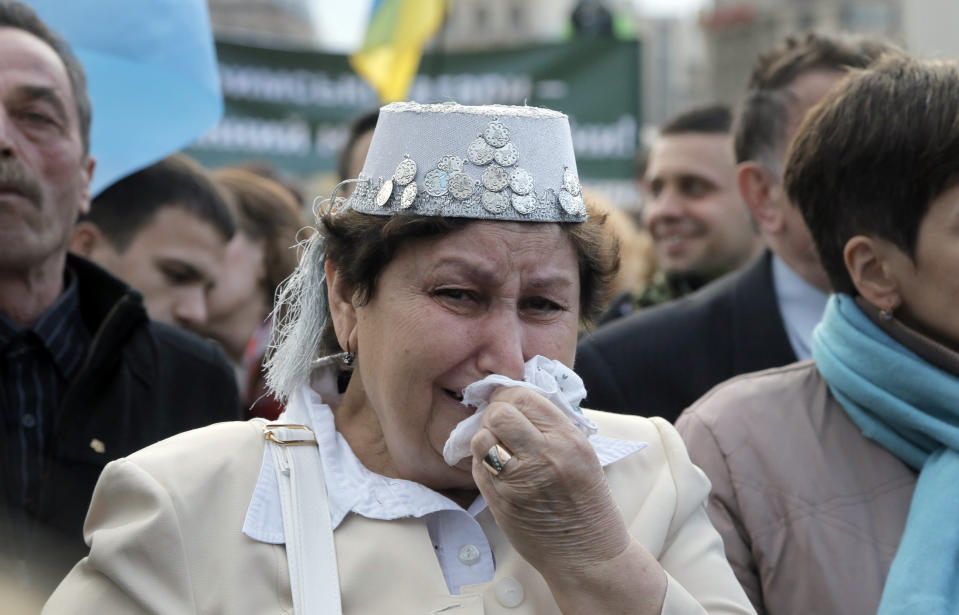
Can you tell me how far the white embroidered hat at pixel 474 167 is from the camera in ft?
7.92

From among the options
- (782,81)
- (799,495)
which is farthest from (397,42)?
(799,495)

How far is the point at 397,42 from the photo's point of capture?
8797 mm

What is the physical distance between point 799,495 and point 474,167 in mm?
1176

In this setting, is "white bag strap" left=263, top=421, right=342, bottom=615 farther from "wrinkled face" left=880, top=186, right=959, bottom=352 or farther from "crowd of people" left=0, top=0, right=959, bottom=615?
"wrinkled face" left=880, top=186, right=959, bottom=352

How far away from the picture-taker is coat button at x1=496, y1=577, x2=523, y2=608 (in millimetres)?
2400

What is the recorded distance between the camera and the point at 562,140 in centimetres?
255

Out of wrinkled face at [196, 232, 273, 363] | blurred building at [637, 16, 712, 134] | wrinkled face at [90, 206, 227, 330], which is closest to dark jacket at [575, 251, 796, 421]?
wrinkled face at [90, 206, 227, 330]

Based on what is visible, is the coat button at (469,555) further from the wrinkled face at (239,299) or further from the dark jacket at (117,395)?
the wrinkled face at (239,299)

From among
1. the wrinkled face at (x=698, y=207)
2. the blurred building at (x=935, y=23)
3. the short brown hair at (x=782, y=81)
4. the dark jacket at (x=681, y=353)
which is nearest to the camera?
the dark jacket at (x=681, y=353)

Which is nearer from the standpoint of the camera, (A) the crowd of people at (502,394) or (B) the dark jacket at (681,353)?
(A) the crowd of people at (502,394)

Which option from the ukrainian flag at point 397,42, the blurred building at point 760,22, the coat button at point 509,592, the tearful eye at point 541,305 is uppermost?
the tearful eye at point 541,305

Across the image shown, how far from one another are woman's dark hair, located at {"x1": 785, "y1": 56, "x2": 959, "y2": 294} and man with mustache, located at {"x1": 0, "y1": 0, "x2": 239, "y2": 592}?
6.24 feet

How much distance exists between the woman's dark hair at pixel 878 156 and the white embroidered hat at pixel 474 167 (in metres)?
0.94

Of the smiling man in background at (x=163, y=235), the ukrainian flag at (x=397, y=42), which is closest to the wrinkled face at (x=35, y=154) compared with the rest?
the smiling man in background at (x=163, y=235)
